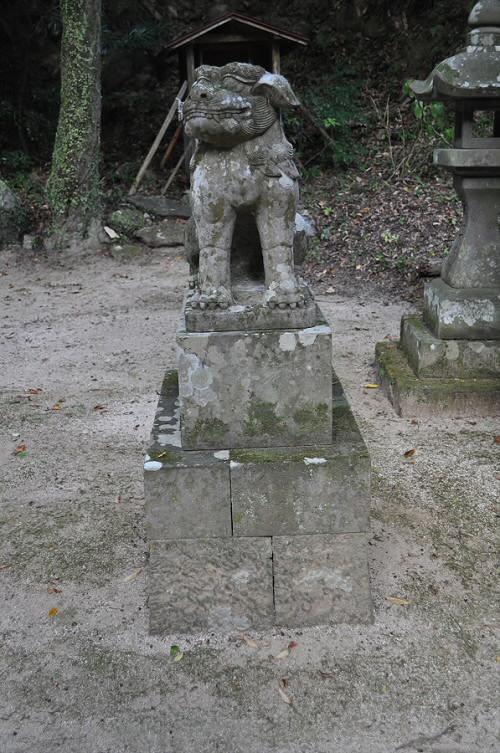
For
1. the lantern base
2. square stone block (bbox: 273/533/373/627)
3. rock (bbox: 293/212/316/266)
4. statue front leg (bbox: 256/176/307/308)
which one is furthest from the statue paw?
the lantern base

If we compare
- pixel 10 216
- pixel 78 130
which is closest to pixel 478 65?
pixel 78 130

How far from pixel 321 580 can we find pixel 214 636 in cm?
50

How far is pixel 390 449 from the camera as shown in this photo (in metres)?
4.48

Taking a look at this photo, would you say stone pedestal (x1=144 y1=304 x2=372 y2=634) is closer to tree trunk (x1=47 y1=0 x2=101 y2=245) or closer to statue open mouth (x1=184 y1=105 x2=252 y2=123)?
statue open mouth (x1=184 y1=105 x2=252 y2=123)

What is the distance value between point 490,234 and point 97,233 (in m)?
6.85

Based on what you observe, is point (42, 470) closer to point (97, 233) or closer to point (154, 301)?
point (154, 301)

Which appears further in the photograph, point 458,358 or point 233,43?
point 233,43

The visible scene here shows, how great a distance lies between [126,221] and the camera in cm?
1072

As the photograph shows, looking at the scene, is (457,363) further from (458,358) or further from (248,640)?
(248,640)

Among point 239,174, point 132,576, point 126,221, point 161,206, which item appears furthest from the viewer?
point 161,206

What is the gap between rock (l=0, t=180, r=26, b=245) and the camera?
10.2m

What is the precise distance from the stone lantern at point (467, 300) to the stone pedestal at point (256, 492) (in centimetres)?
219

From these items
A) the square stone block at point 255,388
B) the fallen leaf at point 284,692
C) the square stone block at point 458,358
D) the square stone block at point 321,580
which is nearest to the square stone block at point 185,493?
the square stone block at point 255,388

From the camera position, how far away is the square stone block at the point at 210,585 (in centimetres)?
283
